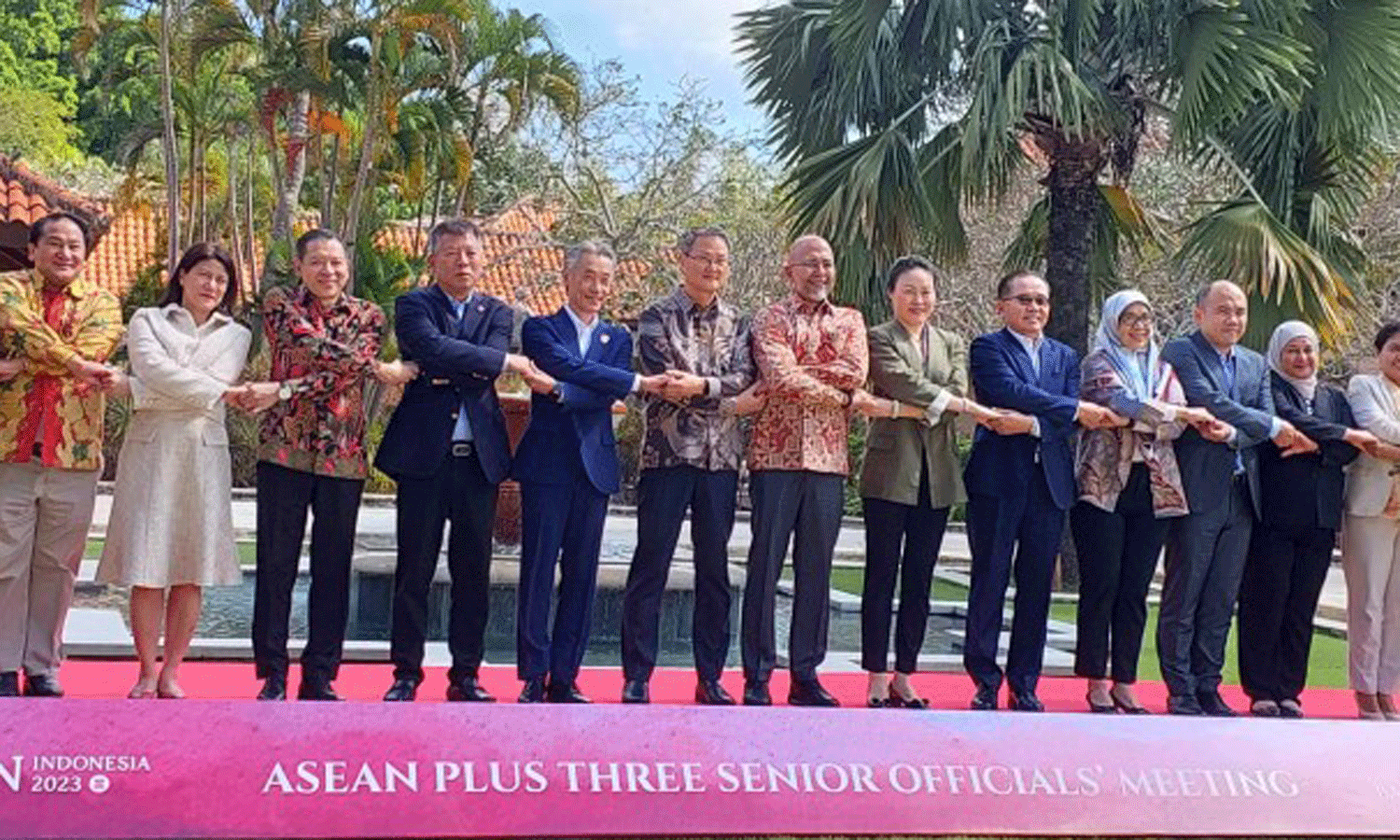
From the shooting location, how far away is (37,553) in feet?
15.3

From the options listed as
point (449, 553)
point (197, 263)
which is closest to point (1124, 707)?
point (449, 553)

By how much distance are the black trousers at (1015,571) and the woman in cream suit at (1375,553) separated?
51.8 inches

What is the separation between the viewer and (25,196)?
6062 millimetres

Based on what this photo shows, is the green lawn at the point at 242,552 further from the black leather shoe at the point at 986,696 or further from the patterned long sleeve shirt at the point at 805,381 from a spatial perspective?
the black leather shoe at the point at 986,696

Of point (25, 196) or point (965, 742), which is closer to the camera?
point (965, 742)

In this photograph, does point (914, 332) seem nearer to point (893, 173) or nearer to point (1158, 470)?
point (1158, 470)

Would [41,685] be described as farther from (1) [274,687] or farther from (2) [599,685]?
(2) [599,685]

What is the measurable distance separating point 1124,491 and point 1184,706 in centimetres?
89

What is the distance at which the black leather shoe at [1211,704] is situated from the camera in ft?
18.1

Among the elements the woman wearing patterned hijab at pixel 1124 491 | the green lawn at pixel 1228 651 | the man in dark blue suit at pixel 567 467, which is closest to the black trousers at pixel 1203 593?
Result: the woman wearing patterned hijab at pixel 1124 491

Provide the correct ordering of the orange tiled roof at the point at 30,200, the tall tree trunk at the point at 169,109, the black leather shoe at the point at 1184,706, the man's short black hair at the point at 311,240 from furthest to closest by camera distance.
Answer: the tall tree trunk at the point at 169,109
the orange tiled roof at the point at 30,200
the black leather shoe at the point at 1184,706
the man's short black hair at the point at 311,240

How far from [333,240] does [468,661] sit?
4.93 ft

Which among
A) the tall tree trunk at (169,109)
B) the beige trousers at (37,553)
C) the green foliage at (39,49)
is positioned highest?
the green foliage at (39,49)

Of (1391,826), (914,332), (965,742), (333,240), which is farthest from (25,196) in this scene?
(1391,826)
